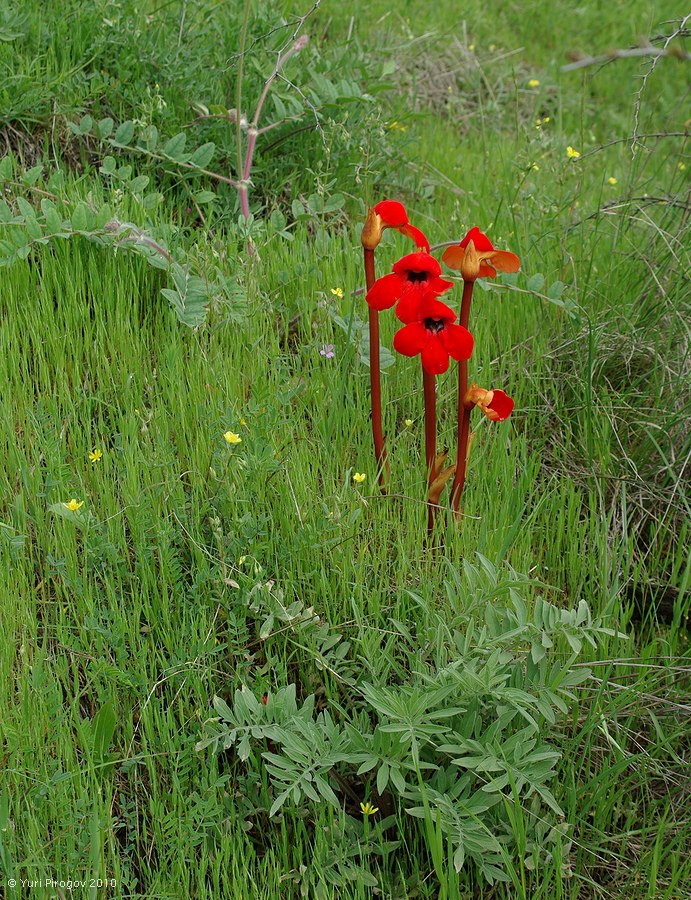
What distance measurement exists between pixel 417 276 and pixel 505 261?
22 cm

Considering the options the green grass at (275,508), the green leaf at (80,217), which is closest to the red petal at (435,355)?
the green grass at (275,508)

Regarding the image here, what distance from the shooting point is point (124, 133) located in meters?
3.14

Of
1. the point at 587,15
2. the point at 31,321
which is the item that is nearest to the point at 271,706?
the point at 31,321

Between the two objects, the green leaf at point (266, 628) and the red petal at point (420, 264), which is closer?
the green leaf at point (266, 628)

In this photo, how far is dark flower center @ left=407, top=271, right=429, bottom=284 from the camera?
202 centimetres

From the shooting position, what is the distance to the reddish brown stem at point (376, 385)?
2206 mm

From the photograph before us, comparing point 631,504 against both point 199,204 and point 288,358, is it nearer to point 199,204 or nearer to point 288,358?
point 288,358

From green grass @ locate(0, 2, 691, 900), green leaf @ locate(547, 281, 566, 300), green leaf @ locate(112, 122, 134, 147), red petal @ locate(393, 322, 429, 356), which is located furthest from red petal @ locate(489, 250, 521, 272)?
green leaf @ locate(112, 122, 134, 147)

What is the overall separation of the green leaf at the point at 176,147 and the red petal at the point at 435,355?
1512mm

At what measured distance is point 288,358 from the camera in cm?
267

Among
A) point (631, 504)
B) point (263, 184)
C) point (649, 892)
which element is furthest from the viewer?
point (263, 184)

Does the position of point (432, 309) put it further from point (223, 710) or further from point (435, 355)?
point (223, 710)

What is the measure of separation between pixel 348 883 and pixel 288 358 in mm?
1496

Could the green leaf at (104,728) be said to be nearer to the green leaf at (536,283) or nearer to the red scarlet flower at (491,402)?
the red scarlet flower at (491,402)
